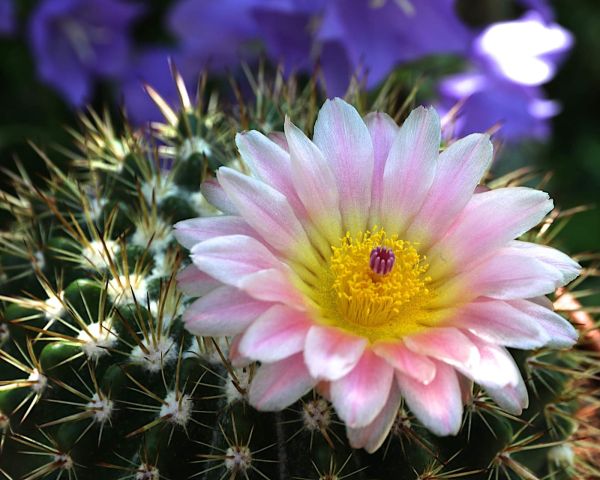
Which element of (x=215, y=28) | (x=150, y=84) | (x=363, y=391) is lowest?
(x=150, y=84)

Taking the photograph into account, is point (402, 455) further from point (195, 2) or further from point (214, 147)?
point (195, 2)

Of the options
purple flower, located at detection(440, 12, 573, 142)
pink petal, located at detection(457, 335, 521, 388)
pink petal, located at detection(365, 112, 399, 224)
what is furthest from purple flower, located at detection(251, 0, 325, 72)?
pink petal, located at detection(457, 335, 521, 388)

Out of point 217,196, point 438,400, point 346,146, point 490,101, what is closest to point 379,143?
point 346,146

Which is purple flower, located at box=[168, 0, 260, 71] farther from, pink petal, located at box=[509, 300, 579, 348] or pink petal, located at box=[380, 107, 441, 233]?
pink petal, located at box=[509, 300, 579, 348]

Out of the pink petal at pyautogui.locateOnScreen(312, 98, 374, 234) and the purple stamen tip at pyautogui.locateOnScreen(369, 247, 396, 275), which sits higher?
the pink petal at pyautogui.locateOnScreen(312, 98, 374, 234)

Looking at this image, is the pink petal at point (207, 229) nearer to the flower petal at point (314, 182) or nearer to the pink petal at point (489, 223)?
the flower petal at point (314, 182)

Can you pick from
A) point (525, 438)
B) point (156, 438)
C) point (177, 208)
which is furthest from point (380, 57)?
point (156, 438)

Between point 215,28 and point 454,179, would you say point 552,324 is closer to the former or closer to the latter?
point 454,179
